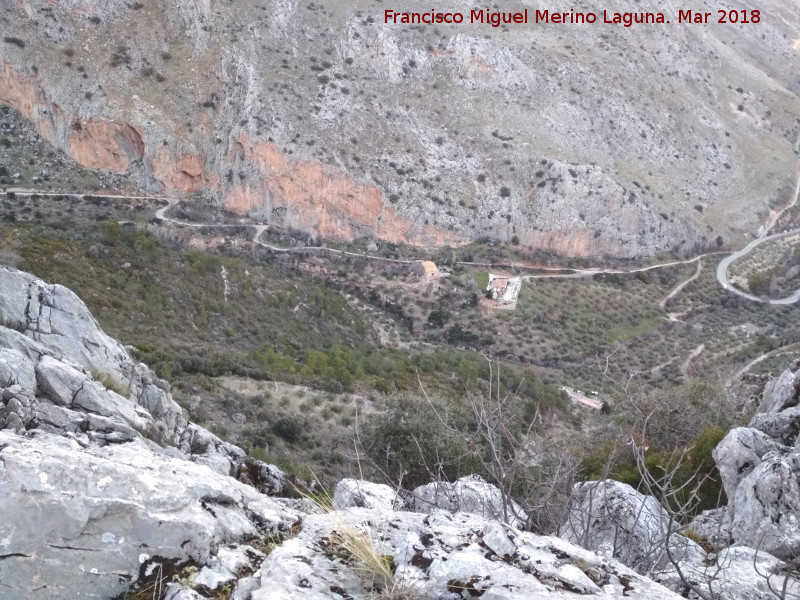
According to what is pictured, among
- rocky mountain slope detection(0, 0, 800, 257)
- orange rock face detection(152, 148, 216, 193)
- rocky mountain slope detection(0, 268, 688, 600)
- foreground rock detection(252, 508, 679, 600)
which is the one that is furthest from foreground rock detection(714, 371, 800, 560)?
orange rock face detection(152, 148, 216, 193)

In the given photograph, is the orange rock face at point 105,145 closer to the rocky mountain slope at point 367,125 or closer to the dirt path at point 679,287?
the rocky mountain slope at point 367,125

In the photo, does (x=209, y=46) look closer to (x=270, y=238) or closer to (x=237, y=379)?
→ (x=270, y=238)

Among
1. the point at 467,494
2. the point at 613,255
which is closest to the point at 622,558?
the point at 467,494

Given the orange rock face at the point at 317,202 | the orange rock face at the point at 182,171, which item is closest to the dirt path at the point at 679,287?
the orange rock face at the point at 317,202

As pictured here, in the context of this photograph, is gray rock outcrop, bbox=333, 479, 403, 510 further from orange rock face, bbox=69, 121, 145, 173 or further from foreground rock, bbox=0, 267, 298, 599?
orange rock face, bbox=69, 121, 145, 173

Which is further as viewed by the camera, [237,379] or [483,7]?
[483,7]

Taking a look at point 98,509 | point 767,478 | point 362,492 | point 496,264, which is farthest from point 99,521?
point 496,264

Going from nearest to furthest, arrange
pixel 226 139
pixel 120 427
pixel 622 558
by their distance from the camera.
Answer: pixel 120 427
pixel 622 558
pixel 226 139
